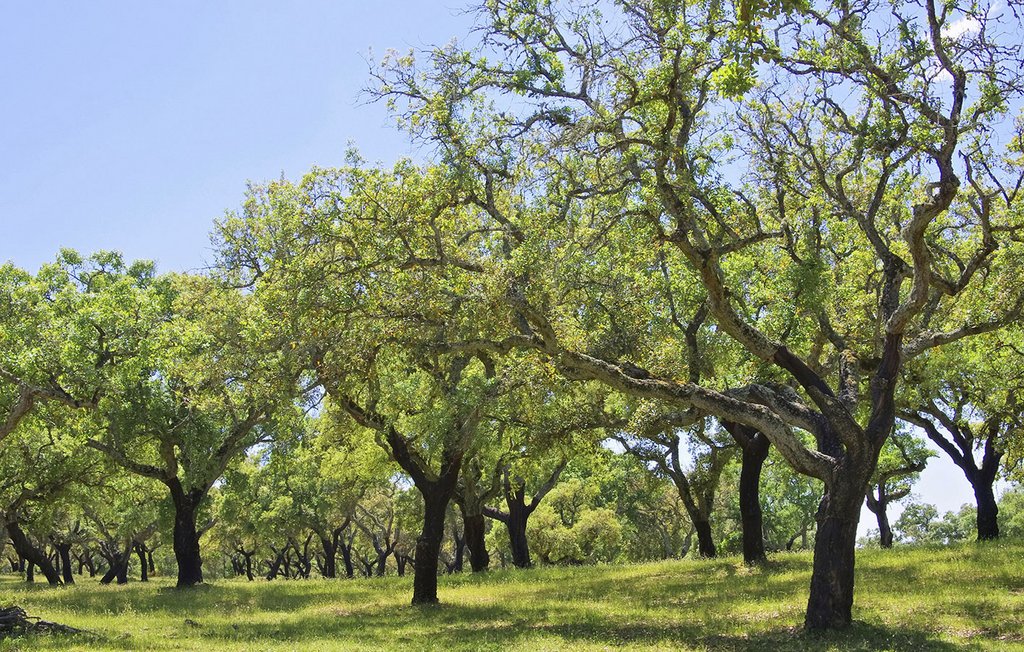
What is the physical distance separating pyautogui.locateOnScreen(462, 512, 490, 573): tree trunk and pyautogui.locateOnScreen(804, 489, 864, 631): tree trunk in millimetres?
19977

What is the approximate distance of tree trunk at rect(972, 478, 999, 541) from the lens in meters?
29.1

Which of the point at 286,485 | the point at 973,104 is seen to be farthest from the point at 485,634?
the point at 286,485

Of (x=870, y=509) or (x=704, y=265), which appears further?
(x=870, y=509)

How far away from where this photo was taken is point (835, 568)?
1352 cm

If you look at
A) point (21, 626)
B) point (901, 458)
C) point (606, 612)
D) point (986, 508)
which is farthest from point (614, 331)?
point (901, 458)

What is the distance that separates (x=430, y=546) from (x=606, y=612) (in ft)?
20.4

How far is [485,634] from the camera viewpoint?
16.1 m

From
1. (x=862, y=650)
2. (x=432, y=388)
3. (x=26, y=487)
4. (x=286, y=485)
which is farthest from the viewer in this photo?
(x=286, y=485)

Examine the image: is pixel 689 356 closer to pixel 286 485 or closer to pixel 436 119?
pixel 436 119

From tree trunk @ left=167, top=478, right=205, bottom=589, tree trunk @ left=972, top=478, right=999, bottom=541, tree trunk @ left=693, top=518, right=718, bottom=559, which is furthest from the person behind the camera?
tree trunk @ left=693, top=518, right=718, bottom=559

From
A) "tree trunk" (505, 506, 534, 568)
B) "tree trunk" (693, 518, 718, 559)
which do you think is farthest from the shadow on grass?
"tree trunk" (693, 518, 718, 559)

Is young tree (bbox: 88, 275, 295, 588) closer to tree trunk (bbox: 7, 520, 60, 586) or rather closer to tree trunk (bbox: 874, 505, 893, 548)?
tree trunk (bbox: 7, 520, 60, 586)

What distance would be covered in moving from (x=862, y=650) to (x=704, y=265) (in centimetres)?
627

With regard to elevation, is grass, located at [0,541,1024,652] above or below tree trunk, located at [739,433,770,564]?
below
